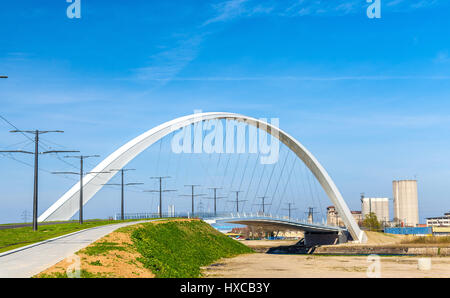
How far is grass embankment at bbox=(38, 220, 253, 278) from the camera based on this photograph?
20348 mm

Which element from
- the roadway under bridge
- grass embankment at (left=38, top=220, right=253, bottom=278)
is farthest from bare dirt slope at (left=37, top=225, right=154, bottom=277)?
the roadway under bridge

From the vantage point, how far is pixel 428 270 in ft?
117

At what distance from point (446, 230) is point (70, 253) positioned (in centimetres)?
15122

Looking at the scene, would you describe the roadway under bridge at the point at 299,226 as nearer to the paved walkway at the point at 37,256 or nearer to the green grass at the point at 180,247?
the green grass at the point at 180,247

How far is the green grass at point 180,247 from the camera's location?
26534 millimetres

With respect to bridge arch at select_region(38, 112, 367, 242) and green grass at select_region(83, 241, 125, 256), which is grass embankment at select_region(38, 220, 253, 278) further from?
bridge arch at select_region(38, 112, 367, 242)

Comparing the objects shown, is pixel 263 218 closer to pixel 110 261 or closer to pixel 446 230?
pixel 110 261

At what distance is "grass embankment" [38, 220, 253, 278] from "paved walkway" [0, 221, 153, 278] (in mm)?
550

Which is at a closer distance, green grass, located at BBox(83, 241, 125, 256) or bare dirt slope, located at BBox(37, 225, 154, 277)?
bare dirt slope, located at BBox(37, 225, 154, 277)

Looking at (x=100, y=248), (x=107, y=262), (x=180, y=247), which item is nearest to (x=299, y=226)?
(x=180, y=247)

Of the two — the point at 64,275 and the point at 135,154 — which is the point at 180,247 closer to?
the point at 64,275

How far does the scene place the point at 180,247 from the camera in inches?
1490

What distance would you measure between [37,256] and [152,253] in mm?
8852
